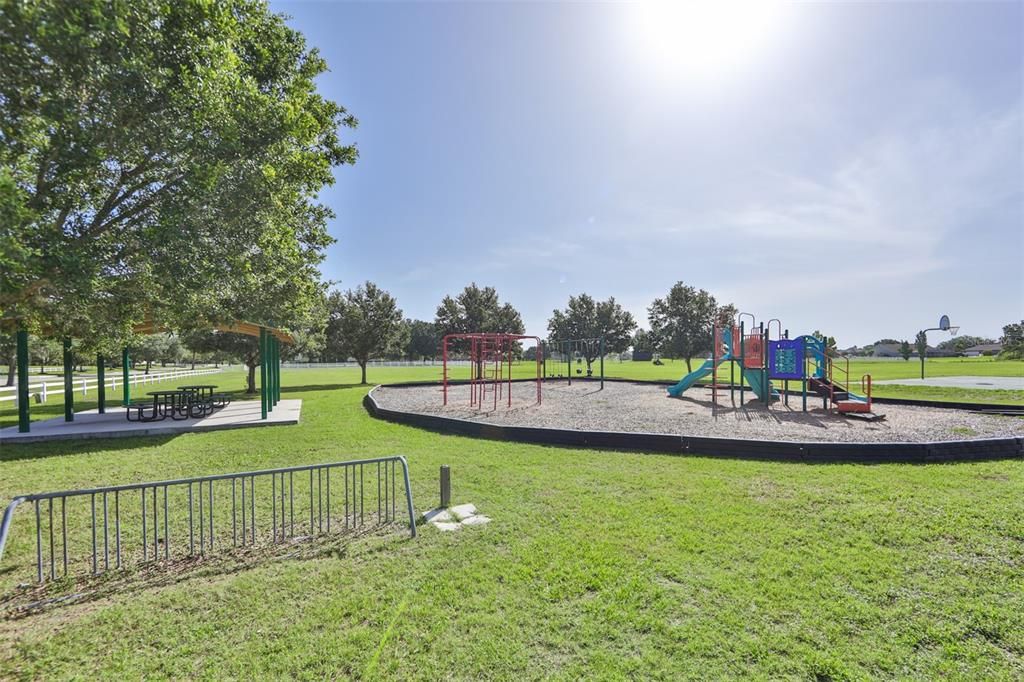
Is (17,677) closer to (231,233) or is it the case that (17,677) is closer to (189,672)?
(189,672)

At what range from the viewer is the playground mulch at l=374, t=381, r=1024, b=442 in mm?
10328

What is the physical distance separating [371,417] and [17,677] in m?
11.2

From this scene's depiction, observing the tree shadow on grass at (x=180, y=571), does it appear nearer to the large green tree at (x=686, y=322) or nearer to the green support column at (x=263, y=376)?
the green support column at (x=263, y=376)

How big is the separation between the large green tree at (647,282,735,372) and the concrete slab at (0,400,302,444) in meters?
34.5

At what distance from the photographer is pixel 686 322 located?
40.8m

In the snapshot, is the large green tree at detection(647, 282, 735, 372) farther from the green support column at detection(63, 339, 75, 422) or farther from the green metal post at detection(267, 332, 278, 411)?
the green support column at detection(63, 339, 75, 422)

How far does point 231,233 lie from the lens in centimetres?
599

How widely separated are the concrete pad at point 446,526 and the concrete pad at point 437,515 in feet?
0.31

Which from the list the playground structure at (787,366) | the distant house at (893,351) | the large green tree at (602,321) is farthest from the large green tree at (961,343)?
the playground structure at (787,366)

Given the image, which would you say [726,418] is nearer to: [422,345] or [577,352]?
[577,352]

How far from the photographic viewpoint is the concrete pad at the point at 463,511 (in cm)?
560

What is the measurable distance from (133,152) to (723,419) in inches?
549

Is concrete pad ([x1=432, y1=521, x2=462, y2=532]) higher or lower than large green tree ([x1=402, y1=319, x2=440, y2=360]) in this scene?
lower

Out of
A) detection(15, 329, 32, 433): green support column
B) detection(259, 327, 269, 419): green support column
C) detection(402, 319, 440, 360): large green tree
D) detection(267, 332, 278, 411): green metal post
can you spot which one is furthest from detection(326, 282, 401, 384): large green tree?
detection(402, 319, 440, 360): large green tree
